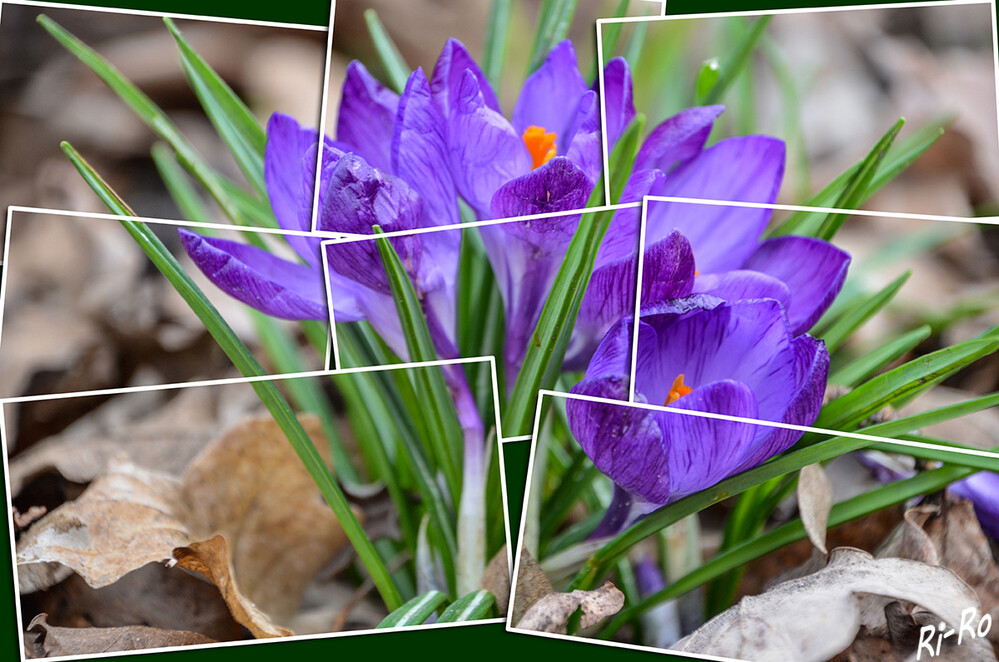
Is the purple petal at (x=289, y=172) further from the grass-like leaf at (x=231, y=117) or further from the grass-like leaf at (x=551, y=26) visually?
the grass-like leaf at (x=551, y=26)

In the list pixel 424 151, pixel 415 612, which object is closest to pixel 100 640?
pixel 415 612

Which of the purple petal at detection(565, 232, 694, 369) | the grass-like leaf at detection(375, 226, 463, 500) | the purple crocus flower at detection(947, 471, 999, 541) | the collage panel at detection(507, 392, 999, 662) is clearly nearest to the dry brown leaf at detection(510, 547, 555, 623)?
the collage panel at detection(507, 392, 999, 662)

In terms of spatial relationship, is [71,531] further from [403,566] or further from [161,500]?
[403,566]

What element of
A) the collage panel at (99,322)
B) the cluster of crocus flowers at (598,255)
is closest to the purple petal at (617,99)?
the cluster of crocus flowers at (598,255)

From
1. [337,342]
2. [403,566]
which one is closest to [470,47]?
[337,342]

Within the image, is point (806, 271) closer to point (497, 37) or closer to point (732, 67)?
point (732, 67)

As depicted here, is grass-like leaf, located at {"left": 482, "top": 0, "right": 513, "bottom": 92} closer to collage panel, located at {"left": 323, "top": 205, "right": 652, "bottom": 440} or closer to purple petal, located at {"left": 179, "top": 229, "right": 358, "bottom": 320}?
collage panel, located at {"left": 323, "top": 205, "right": 652, "bottom": 440}
